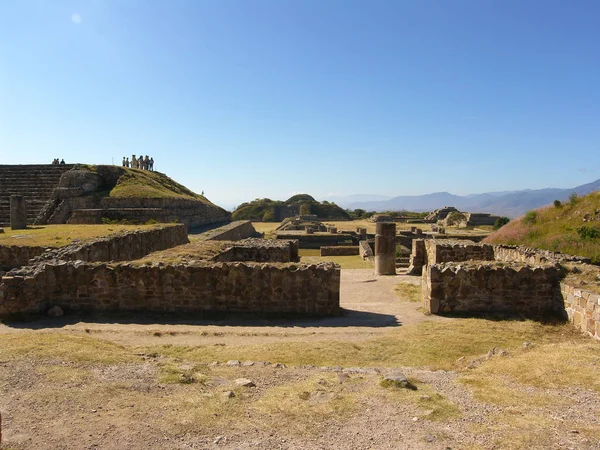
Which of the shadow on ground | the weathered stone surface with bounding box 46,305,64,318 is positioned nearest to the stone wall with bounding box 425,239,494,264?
the shadow on ground

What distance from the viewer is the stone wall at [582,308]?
8.30 m

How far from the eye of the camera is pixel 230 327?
929 cm

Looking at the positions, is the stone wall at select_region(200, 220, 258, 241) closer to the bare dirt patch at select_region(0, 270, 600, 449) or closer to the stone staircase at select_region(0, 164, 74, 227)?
the stone staircase at select_region(0, 164, 74, 227)

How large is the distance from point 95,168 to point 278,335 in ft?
106

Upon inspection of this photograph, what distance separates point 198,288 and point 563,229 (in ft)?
57.3

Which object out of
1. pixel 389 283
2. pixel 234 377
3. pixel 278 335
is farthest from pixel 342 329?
pixel 389 283

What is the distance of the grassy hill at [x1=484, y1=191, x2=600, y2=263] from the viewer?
57.4 feet

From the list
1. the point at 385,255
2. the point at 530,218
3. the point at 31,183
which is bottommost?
the point at 385,255

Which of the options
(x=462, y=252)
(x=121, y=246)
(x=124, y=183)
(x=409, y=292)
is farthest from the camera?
(x=124, y=183)

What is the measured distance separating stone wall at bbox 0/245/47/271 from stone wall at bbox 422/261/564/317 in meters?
13.1

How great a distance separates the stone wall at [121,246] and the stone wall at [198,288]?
1.88 metres

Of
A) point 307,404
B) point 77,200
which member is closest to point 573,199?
point 307,404

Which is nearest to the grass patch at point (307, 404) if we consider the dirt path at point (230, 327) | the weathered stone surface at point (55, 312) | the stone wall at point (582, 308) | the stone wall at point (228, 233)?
the dirt path at point (230, 327)

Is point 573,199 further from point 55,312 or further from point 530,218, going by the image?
point 55,312
